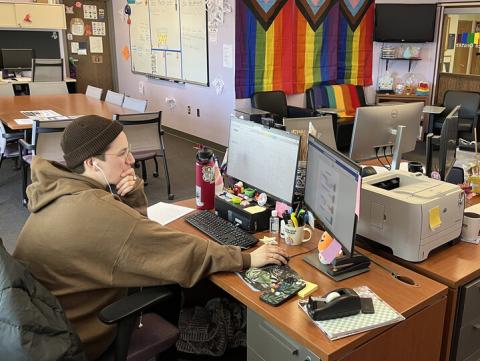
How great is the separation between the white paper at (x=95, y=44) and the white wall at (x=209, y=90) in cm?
34

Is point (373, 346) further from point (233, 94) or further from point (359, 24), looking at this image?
point (359, 24)

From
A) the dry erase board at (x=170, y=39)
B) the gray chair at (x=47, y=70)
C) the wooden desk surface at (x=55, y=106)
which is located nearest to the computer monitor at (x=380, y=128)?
the wooden desk surface at (x=55, y=106)

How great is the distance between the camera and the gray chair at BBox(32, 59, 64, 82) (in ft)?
22.7

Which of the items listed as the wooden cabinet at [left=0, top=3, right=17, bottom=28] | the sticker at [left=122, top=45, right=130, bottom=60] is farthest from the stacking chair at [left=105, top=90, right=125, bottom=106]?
the wooden cabinet at [left=0, top=3, right=17, bottom=28]

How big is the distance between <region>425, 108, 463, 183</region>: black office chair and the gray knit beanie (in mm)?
1664

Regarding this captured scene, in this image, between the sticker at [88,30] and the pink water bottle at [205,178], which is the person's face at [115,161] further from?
the sticker at [88,30]

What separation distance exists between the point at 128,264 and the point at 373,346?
2.69 ft

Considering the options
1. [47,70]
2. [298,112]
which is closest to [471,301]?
[298,112]

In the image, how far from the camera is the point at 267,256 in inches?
71.1

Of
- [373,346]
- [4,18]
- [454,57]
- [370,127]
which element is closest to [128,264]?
[373,346]

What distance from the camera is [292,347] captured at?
1478 millimetres

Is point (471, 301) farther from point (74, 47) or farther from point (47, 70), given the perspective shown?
point (74, 47)

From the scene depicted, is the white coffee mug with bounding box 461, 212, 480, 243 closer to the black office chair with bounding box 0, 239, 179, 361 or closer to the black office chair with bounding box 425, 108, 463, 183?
the black office chair with bounding box 425, 108, 463, 183

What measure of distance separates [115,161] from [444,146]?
1.64m
